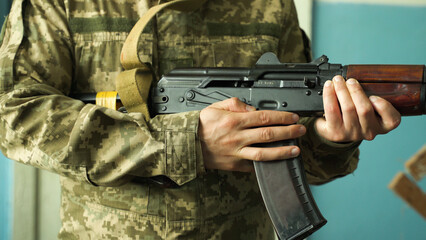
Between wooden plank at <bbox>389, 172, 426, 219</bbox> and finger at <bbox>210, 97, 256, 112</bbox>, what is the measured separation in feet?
2.04

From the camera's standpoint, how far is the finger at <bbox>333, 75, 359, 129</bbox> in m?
0.74

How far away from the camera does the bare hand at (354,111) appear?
29.2 inches

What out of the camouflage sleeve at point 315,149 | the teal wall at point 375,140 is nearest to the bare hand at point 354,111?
the camouflage sleeve at point 315,149

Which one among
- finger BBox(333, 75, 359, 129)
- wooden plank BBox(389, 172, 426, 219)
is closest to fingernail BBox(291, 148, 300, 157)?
finger BBox(333, 75, 359, 129)

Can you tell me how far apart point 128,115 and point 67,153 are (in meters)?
0.13

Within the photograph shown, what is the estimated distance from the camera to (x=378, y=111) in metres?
0.75

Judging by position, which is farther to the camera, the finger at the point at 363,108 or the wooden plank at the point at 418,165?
the wooden plank at the point at 418,165

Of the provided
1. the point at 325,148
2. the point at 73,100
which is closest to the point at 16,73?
the point at 73,100

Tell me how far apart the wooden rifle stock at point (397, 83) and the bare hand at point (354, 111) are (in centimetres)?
2

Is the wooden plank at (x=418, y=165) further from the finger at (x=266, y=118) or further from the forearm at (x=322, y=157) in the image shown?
the finger at (x=266, y=118)

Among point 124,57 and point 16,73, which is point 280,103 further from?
point 16,73

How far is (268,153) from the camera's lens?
0.74m

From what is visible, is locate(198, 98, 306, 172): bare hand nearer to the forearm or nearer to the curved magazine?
the curved magazine

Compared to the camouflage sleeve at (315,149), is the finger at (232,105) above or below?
above
